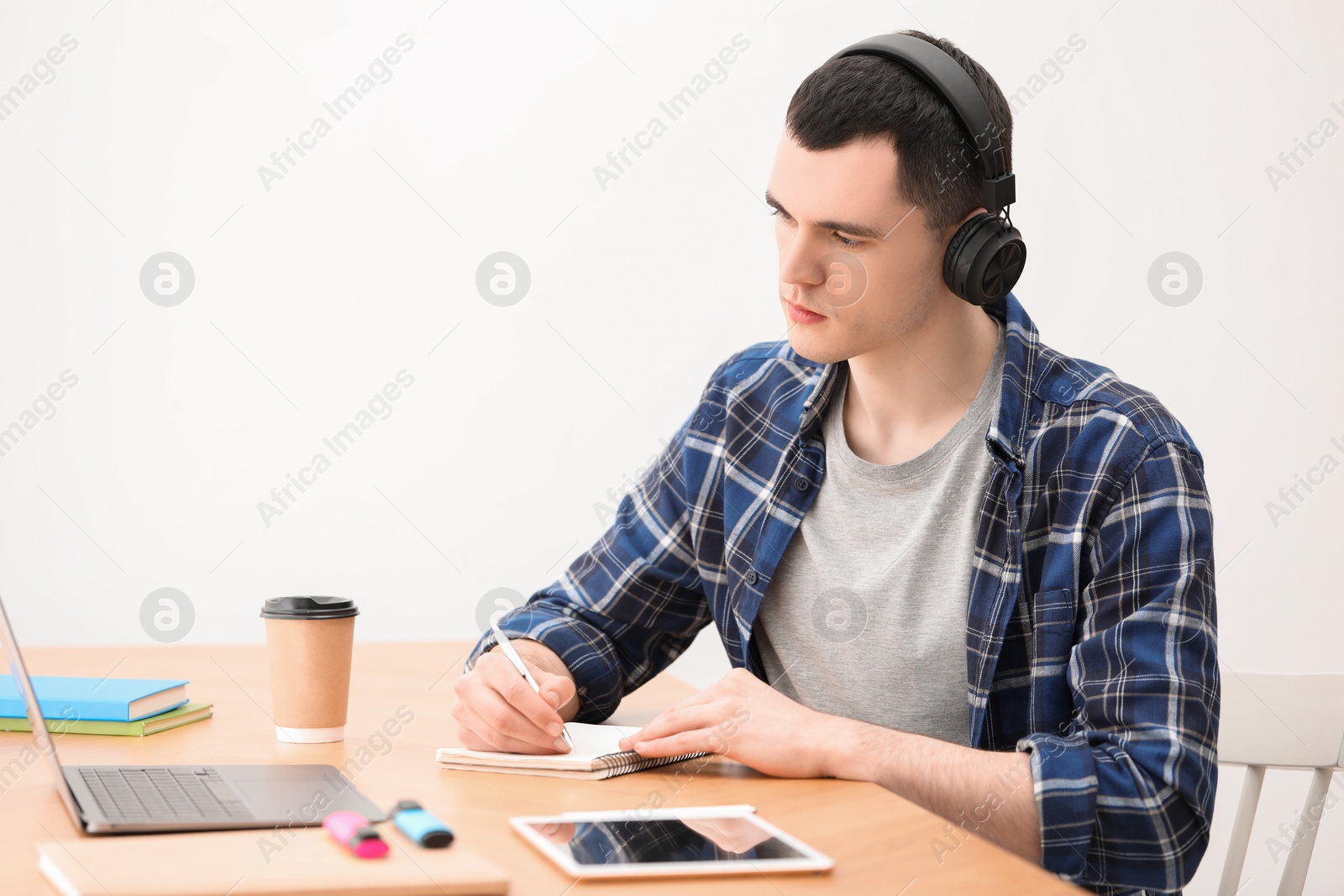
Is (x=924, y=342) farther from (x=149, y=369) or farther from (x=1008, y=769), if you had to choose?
(x=149, y=369)

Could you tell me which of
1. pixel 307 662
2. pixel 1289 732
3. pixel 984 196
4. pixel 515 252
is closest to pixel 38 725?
pixel 307 662

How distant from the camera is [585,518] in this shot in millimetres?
2465

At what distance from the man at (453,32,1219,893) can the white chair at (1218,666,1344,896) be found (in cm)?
37

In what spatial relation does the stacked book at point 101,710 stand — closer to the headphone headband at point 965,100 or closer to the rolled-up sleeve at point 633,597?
the rolled-up sleeve at point 633,597

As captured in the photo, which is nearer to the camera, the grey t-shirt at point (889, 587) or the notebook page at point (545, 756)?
the notebook page at point (545, 756)

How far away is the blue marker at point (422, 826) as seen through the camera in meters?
0.78

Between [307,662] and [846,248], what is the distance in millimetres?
712

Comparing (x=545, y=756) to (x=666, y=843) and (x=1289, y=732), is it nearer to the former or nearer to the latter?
(x=666, y=843)

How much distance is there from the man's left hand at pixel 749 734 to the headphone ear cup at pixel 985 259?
0.50 metres

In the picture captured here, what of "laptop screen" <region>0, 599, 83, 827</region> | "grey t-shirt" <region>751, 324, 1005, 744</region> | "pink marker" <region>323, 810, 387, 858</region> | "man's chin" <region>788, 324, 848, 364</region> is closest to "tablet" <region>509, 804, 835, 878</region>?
"pink marker" <region>323, 810, 387, 858</region>

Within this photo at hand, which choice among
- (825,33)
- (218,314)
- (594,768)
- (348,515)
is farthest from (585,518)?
(594,768)

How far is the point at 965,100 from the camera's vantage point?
4.09 feet

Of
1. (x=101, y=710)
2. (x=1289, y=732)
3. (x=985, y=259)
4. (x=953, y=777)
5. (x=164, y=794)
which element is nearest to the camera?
(x=164, y=794)

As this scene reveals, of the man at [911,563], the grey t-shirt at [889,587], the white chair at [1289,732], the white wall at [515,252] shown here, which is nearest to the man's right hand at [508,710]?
the man at [911,563]
